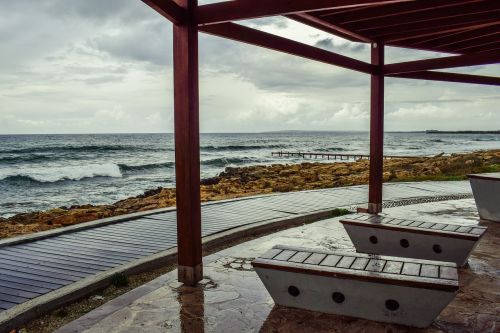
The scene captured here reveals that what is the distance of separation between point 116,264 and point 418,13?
491cm

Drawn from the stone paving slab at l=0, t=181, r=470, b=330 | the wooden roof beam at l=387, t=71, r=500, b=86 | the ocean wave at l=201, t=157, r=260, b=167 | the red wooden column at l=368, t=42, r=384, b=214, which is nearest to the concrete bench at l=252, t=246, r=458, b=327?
the stone paving slab at l=0, t=181, r=470, b=330

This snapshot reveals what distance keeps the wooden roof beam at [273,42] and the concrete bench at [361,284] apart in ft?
7.64

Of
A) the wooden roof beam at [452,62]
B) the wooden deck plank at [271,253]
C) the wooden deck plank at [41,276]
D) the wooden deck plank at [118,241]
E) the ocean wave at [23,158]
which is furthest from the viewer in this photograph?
the ocean wave at [23,158]

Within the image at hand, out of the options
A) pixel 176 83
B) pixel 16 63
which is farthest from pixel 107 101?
pixel 176 83

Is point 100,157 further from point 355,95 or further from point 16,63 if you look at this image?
point 355,95

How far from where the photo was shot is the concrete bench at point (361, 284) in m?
3.12

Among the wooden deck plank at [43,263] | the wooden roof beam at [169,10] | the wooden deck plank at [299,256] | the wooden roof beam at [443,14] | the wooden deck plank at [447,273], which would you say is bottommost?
the wooden deck plank at [43,263]

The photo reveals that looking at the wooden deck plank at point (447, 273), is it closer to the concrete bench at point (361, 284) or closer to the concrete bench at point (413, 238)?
the concrete bench at point (361, 284)

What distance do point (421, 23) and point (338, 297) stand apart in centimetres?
427

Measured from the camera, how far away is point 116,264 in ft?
16.6

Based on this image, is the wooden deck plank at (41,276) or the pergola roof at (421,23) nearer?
the wooden deck plank at (41,276)

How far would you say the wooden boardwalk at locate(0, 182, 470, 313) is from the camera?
449 centimetres

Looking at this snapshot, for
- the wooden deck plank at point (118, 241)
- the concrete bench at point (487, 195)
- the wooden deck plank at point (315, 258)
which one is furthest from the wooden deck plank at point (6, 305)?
the concrete bench at point (487, 195)

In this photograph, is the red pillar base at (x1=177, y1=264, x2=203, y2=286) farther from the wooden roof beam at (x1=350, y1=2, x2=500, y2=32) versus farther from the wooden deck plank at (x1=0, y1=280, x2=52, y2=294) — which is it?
the wooden roof beam at (x1=350, y1=2, x2=500, y2=32)
